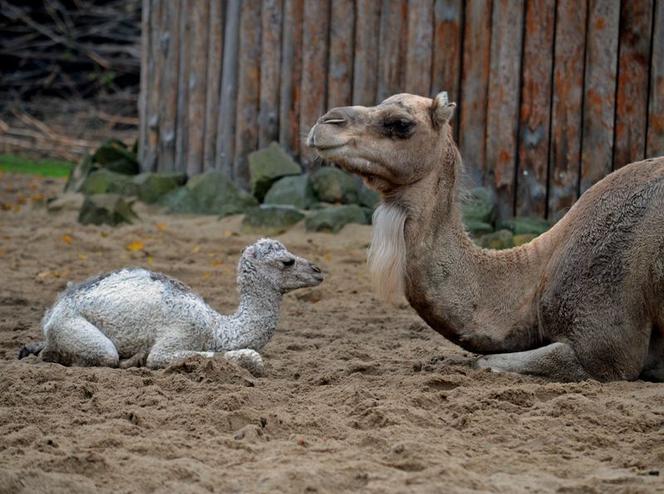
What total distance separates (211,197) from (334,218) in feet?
6.41

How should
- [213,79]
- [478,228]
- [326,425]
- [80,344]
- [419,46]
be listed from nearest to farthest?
[326,425] → [80,344] → [478,228] → [419,46] → [213,79]

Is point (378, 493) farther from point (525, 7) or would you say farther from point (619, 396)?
point (525, 7)

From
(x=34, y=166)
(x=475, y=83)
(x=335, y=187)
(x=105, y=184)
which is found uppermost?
(x=475, y=83)

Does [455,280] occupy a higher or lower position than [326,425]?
higher

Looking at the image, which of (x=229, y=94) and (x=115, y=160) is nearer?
(x=229, y=94)

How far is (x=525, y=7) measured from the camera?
9766 mm

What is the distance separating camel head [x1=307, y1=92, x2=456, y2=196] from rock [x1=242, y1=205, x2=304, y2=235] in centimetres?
480

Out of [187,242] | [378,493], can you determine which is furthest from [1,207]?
[378,493]

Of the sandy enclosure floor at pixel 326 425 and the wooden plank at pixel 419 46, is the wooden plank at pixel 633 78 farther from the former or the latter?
the sandy enclosure floor at pixel 326 425

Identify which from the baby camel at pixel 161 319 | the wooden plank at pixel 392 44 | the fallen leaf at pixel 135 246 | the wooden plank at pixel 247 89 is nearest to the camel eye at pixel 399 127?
the baby camel at pixel 161 319

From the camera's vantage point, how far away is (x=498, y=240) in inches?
367

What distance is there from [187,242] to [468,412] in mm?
6041

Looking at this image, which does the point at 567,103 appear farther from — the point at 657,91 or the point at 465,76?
the point at 465,76

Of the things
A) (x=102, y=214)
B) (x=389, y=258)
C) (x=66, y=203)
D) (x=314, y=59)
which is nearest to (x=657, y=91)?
(x=314, y=59)
